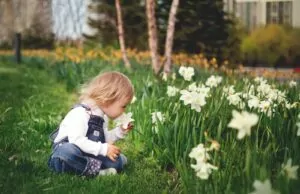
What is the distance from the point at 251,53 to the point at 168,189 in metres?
14.1

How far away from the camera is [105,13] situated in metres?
16.5

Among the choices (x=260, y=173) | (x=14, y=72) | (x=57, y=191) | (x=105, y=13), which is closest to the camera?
(x=260, y=173)

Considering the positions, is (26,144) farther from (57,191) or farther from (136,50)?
(136,50)

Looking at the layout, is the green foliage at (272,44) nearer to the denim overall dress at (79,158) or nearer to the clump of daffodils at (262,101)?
the clump of daffodils at (262,101)

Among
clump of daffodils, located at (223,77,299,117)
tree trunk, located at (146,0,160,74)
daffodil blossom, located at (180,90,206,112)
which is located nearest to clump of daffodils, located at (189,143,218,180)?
daffodil blossom, located at (180,90,206,112)

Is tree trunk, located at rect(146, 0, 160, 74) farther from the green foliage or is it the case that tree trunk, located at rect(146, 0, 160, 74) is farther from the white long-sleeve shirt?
the green foliage

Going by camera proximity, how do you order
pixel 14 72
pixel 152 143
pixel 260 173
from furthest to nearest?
1. pixel 14 72
2. pixel 152 143
3. pixel 260 173

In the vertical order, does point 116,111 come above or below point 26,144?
above

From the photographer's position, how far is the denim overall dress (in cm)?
338

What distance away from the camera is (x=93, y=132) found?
3477mm

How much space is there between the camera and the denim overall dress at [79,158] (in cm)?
338

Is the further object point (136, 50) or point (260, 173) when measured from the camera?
point (136, 50)

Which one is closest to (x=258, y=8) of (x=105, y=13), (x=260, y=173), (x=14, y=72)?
(x=105, y=13)

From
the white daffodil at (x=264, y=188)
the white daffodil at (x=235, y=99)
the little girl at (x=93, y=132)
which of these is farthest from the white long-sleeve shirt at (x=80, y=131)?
the white daffodil at (x=264, y=188)
